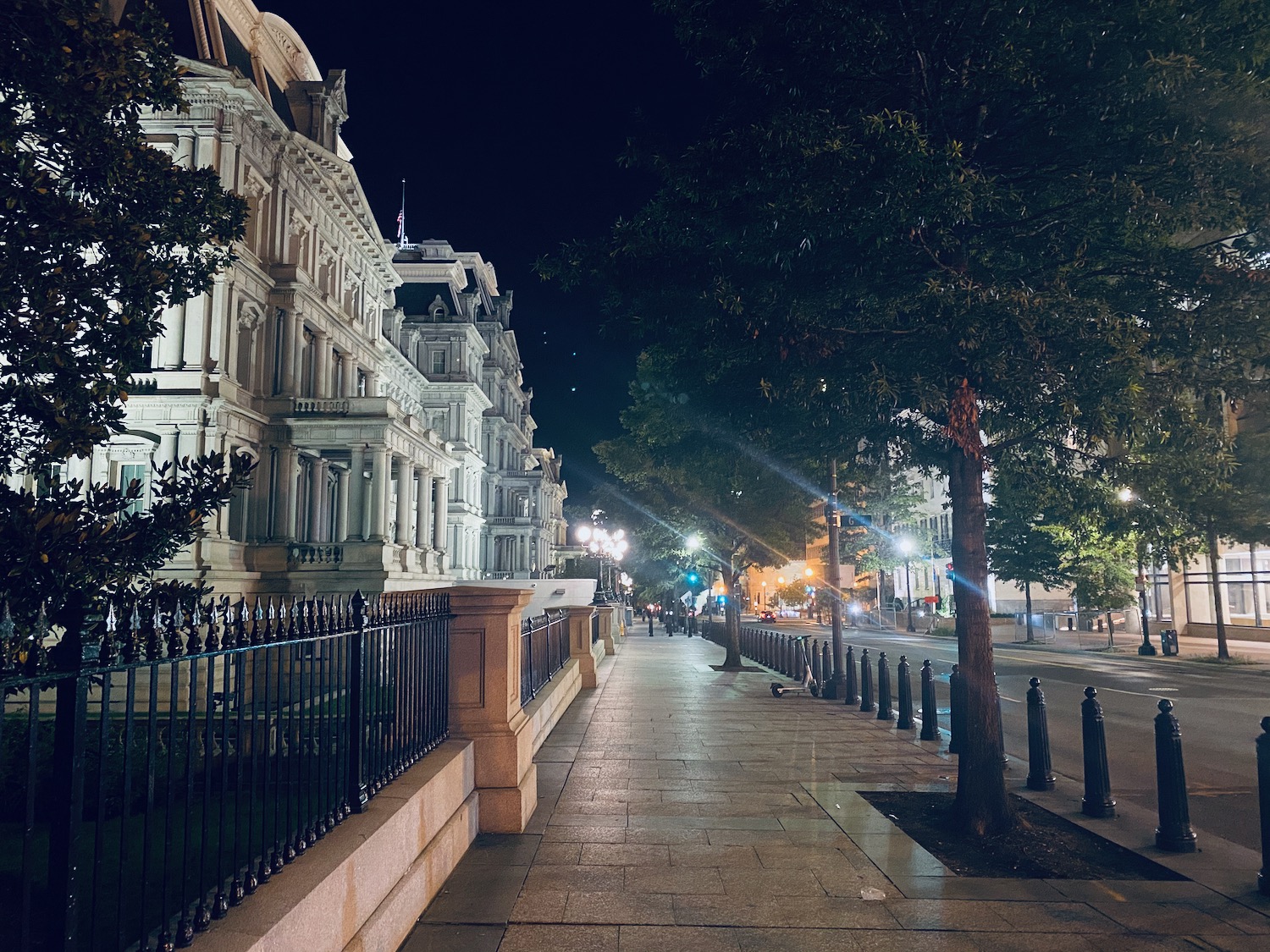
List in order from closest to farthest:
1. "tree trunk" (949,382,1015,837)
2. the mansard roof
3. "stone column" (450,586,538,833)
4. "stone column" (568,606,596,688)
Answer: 1. "stone column" (450,586,538,833)
2. "tree trunk" (949,382,1015,837)
3. "stone column" (568,606,596,688)
4. the mansard roof

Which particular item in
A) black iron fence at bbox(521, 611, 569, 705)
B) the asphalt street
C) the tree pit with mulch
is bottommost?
the asphalt street

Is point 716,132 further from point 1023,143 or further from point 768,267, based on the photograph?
point 1023,143

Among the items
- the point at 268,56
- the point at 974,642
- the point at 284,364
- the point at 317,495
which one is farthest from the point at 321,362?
the point at 974,642

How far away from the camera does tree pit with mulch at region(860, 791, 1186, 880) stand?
6930mm

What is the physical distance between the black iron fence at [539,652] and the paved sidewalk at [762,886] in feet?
3.89

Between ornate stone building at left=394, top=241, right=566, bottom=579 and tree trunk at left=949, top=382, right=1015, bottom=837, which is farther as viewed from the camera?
ornate stone building at left=394, top=241, right=566, bottom=579

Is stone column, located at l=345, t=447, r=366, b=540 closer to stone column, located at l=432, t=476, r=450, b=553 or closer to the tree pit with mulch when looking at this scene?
stone column, located at l=432, t=476, r=450, b=553

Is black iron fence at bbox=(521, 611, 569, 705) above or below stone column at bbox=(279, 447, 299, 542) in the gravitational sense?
below

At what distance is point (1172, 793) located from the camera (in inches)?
294

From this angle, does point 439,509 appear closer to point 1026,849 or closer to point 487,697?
point 487,697

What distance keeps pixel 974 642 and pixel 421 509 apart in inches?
1466

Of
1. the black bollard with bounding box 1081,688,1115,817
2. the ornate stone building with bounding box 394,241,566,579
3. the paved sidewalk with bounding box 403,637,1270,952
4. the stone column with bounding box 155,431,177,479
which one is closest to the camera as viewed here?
the paved sidewalk with bounding box 403,637,1270,952

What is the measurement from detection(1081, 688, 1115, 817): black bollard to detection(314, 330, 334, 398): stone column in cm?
3591

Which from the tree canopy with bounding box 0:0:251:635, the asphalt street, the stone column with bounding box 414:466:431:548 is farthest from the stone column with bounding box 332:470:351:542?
the tree canopy with bounding box 0:0:251:635
